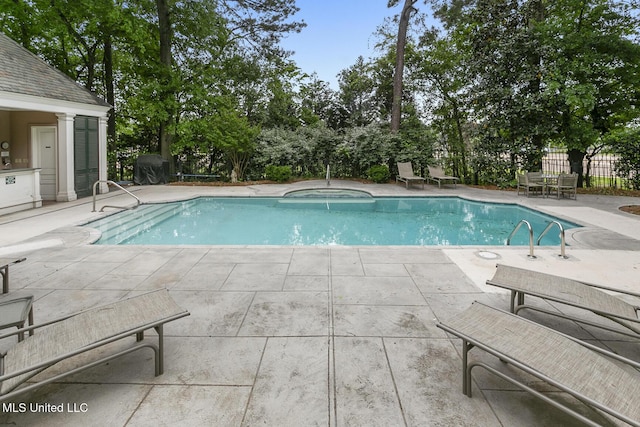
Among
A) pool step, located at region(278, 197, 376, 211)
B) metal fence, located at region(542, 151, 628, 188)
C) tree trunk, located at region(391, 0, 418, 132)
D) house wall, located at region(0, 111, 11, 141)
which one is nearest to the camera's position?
house wall, located at region(0, 111, 11, 141)

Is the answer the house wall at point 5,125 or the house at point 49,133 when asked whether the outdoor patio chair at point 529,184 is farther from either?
Answer: the house wall at point 5,125

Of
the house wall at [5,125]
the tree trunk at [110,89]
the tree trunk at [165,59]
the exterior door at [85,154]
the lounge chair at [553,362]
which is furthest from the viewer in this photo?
the tree trunk at [110,89]

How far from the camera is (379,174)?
13219mm

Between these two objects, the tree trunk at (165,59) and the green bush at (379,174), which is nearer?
the tree trunk at (165,59)

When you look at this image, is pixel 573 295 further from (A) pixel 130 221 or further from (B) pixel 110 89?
(B) pixel 110 89

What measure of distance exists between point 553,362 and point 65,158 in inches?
411

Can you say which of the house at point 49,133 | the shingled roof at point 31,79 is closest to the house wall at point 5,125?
the house at point 49,133

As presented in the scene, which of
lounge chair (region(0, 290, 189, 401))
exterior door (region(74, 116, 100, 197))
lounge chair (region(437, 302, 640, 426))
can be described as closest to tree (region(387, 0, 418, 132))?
exterior door (region(74, 116, 100, 197))

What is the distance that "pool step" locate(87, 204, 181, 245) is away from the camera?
652 cm

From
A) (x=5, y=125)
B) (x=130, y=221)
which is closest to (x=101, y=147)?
(x=5, y=125)

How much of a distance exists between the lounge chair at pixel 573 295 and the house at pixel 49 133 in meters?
9.28

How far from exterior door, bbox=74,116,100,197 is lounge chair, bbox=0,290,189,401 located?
28.8 ft

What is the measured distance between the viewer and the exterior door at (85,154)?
9500 mm

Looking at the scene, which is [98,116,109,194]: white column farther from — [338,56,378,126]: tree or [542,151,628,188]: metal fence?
[542,151,628,188]: metal fence
